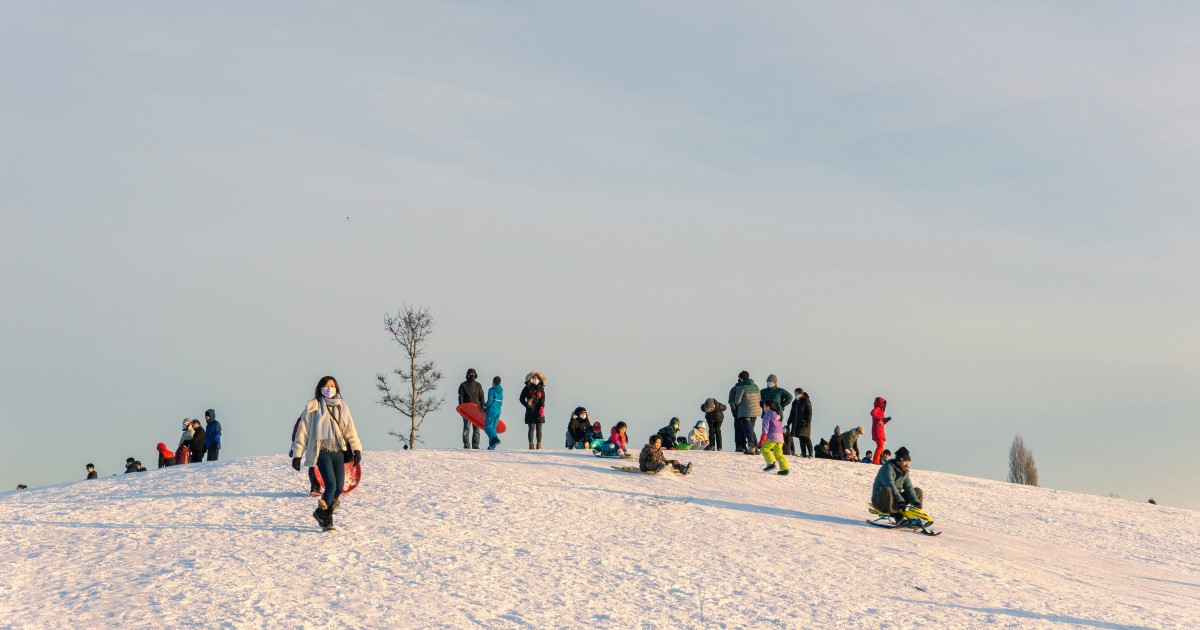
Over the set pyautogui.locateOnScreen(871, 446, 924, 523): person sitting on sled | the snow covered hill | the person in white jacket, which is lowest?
the snow covered hill

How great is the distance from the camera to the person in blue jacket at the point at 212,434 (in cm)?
2789

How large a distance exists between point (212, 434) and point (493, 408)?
7416 mm

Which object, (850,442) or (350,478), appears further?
(850,442)

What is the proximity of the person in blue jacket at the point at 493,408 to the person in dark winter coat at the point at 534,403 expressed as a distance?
0.79 m

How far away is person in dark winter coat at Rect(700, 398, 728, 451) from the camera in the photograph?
29781 millimetres

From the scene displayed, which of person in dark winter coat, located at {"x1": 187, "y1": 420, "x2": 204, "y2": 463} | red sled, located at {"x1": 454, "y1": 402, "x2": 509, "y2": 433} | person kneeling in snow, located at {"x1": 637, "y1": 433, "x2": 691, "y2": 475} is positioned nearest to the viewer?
person kneeling in snow, located at {"x1": 637, "y1": 433, "x2": 691, "y2": 475}

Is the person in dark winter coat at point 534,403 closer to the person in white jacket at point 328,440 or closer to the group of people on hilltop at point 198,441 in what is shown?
the group of people on hilltop at point 198,441

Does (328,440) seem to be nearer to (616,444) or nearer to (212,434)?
(616,444)

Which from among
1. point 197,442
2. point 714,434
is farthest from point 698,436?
point 197,442

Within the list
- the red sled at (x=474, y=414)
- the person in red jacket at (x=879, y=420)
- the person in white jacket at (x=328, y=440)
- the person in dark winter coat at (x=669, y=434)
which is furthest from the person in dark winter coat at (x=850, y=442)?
the person in white jacket at (x=328, y=440)

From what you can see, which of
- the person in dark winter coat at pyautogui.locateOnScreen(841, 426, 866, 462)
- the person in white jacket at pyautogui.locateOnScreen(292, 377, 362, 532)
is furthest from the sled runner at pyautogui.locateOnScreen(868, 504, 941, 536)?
the person in dark winter coat at pyautogui.locateOnScreen(841, 426, 866, 462)

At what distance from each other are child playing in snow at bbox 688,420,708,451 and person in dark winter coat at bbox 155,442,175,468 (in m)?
14.3

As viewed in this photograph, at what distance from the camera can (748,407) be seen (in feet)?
90.8

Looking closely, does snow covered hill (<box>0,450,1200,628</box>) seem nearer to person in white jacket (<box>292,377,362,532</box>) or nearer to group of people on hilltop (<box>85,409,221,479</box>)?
person in white jacket (<box>292,377,362,532</box>)
